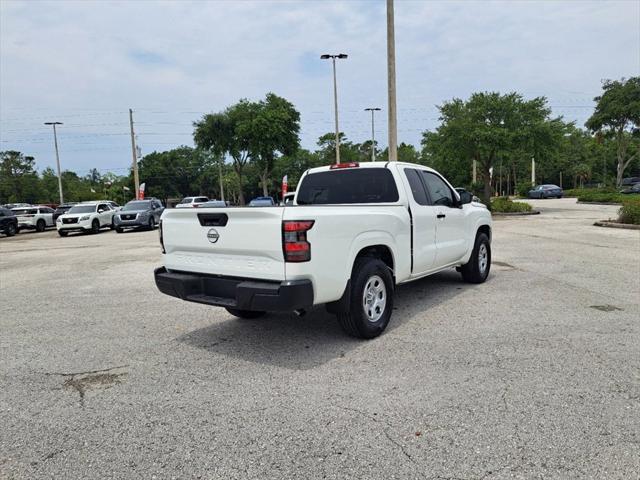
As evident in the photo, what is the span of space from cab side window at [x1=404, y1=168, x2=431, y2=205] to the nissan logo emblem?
8.57 feet

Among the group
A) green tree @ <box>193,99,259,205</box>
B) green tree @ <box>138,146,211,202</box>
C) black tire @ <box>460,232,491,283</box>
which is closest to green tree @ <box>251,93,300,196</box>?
green tree @ <box>193,99,259,205</box>

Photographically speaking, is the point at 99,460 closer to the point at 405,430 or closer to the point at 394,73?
the point at 405,430

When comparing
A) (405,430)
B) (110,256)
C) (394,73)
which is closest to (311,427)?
(405,430)

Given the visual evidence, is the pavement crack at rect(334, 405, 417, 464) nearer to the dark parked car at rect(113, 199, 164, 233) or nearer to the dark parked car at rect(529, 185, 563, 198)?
the dark parked car at rect(113, 199, 164, 233)

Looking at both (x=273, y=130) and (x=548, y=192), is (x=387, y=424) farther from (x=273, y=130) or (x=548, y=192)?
(x=548, y=192)

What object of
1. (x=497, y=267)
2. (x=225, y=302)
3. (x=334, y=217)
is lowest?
(x=497, y=267)

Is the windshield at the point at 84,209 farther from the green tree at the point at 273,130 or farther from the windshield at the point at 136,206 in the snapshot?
the green tree at the point at 273,130

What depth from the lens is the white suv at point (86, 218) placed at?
25016 millimetres

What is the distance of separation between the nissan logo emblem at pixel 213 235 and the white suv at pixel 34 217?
2989 cm

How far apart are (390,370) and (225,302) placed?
1618mm

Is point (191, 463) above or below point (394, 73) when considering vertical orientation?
below

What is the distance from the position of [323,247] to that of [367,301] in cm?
103

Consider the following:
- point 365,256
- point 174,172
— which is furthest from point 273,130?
point 174,172

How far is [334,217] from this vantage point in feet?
14.9
